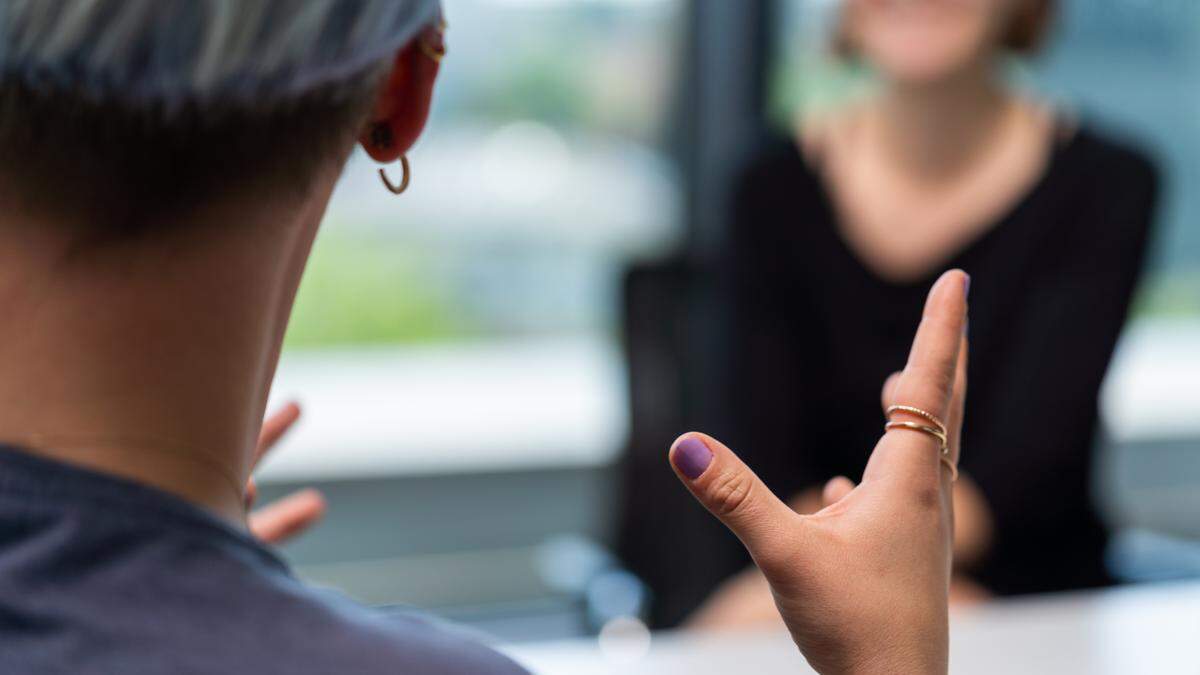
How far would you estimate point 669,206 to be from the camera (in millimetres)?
3529

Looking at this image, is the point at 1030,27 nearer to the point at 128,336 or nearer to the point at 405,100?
the point at 405,100

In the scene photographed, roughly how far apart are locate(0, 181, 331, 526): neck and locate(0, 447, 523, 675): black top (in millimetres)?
20

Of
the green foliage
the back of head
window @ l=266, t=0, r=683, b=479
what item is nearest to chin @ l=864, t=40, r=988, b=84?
the back of head

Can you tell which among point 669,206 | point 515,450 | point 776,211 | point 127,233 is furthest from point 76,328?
point 515,450

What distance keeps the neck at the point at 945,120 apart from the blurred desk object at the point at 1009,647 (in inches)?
31.6

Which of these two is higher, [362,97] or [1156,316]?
[362,97]

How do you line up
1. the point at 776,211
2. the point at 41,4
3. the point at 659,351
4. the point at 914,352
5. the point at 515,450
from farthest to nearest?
the point at 515,450 → the point at 659,351 → the point at 776,211 → the point at 914,352 → the point at 41,4

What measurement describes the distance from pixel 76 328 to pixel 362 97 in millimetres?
137

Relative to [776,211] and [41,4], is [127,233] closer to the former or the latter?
[41,4]

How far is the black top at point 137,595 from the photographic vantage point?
17.5 inches

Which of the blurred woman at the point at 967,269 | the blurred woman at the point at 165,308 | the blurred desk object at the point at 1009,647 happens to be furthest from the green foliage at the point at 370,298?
the blurred woman at the point at 165,308

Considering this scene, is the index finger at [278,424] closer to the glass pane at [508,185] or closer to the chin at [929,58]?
the chin at [929,58]

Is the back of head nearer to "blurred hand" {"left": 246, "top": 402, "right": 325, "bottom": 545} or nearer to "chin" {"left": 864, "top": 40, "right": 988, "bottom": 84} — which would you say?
"blurred hand" {"left": 246, "top": 402, "right": 325, "bottom": 545}

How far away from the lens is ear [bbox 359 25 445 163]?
54 centimetres
